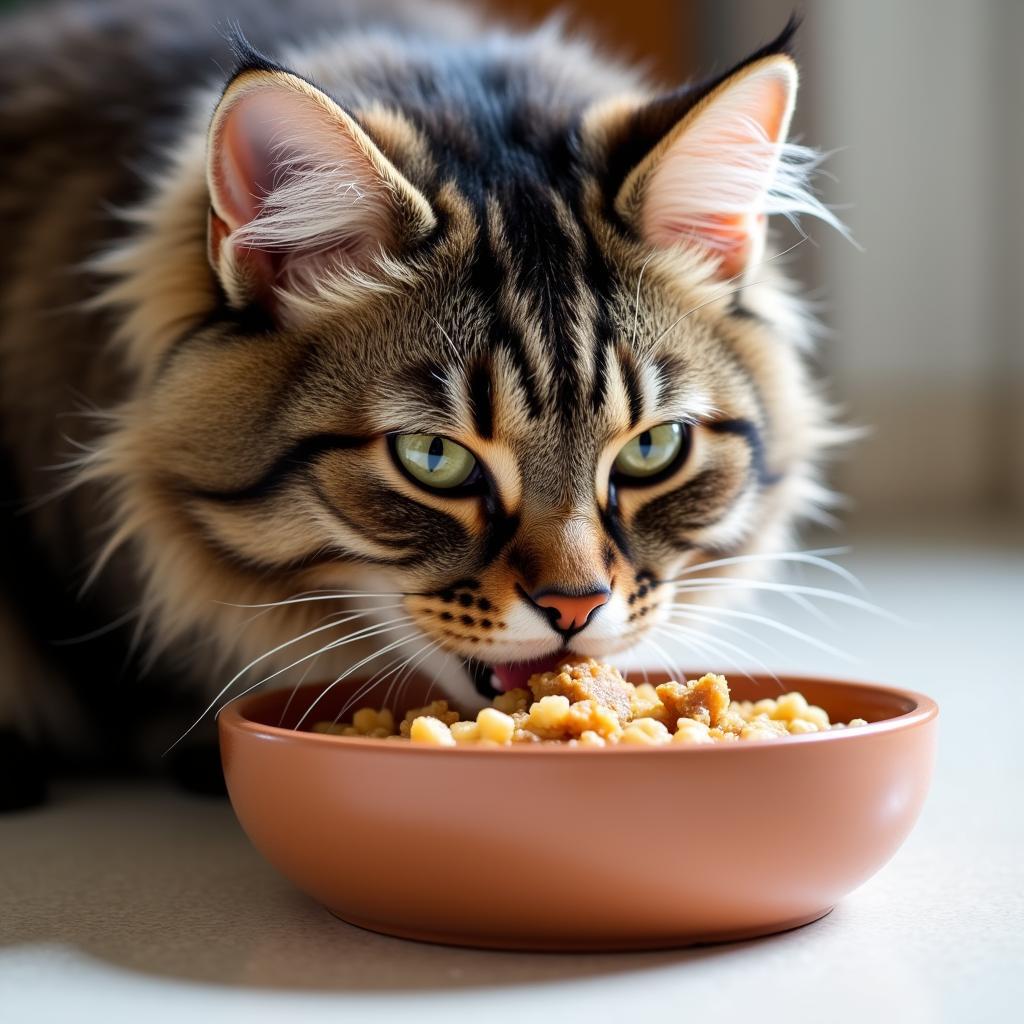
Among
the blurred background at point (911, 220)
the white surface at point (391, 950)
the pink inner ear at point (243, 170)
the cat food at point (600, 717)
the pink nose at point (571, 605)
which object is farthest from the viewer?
the blurred background at point (911, 220)

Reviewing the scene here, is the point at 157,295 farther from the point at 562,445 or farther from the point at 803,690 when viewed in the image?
the point at 803,690

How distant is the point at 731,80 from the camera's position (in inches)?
52.9

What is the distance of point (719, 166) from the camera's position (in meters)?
1.47

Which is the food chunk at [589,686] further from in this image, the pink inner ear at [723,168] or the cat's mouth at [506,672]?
the pink inner ear at [723,168]

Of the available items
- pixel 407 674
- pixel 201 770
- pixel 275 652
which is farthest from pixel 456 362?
pixel 201 770

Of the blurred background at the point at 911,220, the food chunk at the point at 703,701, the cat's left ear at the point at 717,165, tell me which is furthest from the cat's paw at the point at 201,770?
the blurred background at the point at 911,220

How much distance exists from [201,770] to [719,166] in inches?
Result: 36.5

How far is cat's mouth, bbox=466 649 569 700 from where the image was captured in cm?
131

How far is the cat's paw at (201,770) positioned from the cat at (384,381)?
51 mm

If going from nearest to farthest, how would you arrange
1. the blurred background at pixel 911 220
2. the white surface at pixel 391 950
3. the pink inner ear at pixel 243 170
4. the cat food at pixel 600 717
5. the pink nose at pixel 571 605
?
the white surface at pixel 391 950 → the cat food at pixel 600 717 → the pink nose at pixel 571 605 → the pink inner ear at pixel 243 170 → the blurred background at pixel 911 220

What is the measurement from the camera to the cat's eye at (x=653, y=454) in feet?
4.50

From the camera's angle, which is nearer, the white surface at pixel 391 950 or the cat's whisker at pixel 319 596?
the white surface at pixel 391 950

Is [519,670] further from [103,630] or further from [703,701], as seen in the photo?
[103,630]

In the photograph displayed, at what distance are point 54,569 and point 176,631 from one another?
0.81 feet
